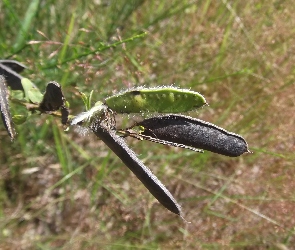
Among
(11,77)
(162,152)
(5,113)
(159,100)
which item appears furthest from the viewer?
(162,152)

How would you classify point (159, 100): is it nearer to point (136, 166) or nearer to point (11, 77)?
point (136, 166)

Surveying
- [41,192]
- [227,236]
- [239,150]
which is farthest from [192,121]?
[41,192]

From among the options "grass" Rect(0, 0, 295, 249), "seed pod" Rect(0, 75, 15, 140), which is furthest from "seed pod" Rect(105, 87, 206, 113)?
"grass" Rect(0, 0, 295, 249)

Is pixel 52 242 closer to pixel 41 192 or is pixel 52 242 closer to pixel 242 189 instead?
pixel 41 192

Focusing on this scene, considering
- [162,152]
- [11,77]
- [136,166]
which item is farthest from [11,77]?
[162,152]

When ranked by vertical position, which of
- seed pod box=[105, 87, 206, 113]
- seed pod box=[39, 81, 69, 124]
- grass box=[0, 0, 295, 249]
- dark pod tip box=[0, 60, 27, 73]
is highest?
seed pod box=[105, 87, 206, 113]

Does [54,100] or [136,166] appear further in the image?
[54,100]

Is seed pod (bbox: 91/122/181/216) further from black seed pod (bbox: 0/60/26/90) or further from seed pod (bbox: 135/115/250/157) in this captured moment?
black seed pod (bbox: 0/60/26/90)
